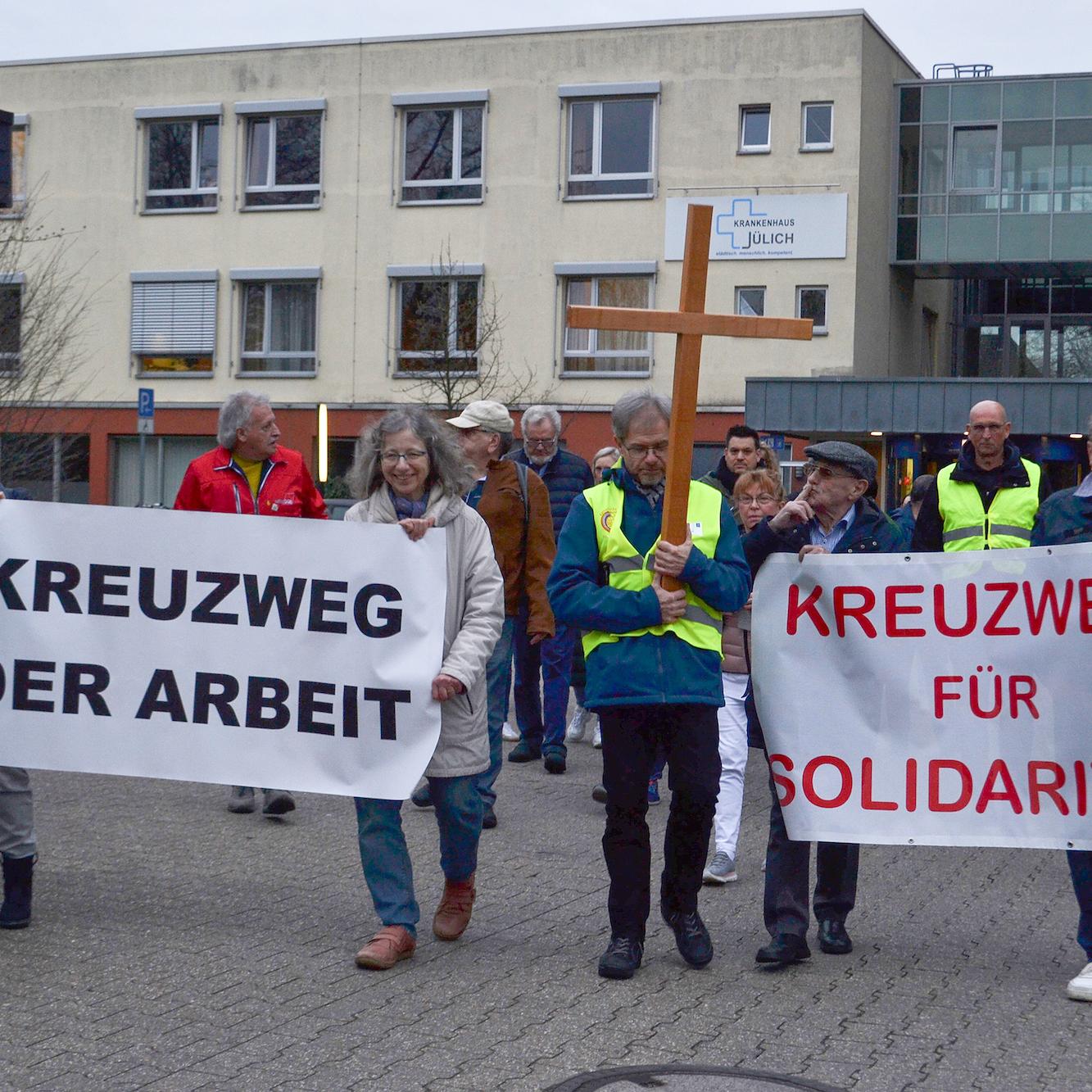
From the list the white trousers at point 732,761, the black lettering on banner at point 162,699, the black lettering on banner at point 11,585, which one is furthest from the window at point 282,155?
the black lettering on banner at point 162,699

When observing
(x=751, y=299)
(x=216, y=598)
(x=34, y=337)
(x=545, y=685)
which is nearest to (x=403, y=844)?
(x=216, y=598)

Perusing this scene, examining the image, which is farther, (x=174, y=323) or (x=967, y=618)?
(x=174, y=323)

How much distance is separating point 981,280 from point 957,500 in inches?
1443

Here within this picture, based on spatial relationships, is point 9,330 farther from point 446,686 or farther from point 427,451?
point 446,686

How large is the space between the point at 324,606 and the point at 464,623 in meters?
0.53

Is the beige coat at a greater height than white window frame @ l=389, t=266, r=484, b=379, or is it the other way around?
white window frame @ l=389, t=266, r=484, b=379

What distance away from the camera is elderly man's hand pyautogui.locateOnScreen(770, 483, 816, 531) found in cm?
580

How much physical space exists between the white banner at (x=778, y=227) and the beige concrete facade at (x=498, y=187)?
218 millimetres

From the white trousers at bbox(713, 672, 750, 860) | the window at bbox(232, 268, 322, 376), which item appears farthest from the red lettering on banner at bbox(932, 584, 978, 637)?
the window at bbox(232, 268, 322, 376)

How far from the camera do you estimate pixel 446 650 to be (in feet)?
19.1

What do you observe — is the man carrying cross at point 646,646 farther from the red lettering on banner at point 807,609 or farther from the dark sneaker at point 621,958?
the red lettering on banner at point 807,609

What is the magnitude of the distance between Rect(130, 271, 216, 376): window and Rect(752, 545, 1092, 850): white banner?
109 ft

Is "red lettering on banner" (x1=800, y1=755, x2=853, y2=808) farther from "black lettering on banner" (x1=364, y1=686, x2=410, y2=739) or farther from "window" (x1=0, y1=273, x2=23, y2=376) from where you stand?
"window" (x1=0, y1=273, x2=23, y2=376)

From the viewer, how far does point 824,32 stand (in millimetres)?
34250
